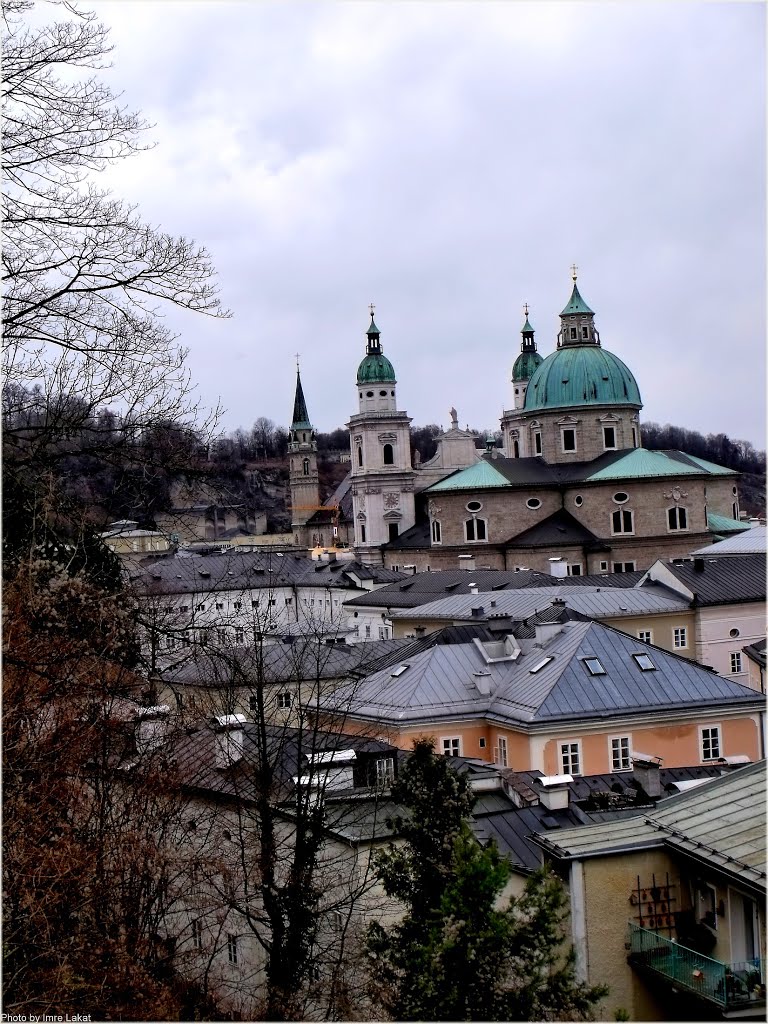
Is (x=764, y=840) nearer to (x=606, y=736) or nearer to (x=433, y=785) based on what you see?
(x=433, y=785)

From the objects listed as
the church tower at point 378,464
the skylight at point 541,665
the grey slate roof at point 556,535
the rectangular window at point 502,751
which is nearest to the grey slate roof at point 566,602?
the skylight at point 541,665

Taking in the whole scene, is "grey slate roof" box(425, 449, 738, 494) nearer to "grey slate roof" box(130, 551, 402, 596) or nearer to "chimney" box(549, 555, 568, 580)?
"grey slate roof" box(130, 551, 402, 596)

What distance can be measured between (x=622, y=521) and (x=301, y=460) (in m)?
58.0

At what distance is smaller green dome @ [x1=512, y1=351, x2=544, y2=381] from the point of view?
3627 inches

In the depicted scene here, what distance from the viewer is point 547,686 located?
81.4 feet

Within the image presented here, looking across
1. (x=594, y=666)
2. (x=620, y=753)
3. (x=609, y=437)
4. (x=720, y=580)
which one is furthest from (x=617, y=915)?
(x=609, y=437)

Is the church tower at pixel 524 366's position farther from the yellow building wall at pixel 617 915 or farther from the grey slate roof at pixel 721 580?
the yellow building wall at pixel 617 915

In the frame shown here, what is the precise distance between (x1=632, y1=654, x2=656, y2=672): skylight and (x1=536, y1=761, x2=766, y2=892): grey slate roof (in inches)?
455

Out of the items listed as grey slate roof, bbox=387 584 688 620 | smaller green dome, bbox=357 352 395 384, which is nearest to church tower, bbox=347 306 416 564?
smaller green dome, bbox=357 352 395 384

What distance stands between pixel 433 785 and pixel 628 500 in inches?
1906

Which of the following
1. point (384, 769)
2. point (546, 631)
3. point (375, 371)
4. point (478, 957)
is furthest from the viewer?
point (375, 371)

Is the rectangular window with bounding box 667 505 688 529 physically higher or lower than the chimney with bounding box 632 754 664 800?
higher

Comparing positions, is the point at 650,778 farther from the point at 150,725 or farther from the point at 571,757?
the point at 150,725

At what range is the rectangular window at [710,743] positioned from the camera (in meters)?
24.9
